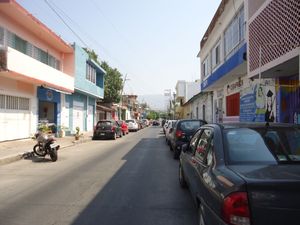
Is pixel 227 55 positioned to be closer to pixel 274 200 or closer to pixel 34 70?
pixel 34 70

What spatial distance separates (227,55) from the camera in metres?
22.7

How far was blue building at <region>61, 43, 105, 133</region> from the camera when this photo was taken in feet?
102

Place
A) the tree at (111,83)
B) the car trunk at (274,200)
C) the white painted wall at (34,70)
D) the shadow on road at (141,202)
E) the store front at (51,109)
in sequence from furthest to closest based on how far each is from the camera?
the tree at (111,83)
the store front at (51,109)
the white painted wall at (34,70)
the shadow on road at (141,202)
the car trunk at (274,200)

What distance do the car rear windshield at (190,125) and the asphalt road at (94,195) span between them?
3.01 m

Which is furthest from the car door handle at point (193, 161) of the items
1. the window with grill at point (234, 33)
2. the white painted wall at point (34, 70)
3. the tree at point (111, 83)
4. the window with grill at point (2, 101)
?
the tree at point (111, 83)

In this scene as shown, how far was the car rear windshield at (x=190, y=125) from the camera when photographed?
15531mm

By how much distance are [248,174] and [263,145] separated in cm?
91

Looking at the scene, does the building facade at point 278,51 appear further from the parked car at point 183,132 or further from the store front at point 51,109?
the store front at point 51,109

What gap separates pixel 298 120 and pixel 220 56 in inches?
502

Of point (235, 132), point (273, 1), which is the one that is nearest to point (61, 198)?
point (235, 132)

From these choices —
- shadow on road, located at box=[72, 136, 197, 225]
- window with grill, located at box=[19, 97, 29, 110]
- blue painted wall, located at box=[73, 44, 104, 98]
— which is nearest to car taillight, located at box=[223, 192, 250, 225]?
shadow on road, located at box=[72, 136, 197, 225]

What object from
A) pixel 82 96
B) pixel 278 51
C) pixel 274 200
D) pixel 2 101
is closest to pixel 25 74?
pixel 2 101

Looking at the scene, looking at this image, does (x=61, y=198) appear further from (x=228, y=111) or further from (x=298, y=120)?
(x=228, y=111)

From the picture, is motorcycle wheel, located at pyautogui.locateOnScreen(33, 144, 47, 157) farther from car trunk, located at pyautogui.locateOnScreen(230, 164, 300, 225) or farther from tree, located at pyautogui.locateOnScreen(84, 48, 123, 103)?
tree, located at pyautogui.locateOnScreen(84, 48, 123, 103)
